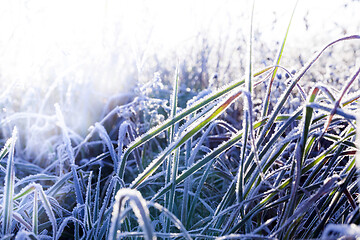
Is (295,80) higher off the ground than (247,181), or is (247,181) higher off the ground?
(295,80)

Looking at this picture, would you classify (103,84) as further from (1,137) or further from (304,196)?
(304,196)

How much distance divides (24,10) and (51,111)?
0.65m

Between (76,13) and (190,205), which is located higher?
(76,13)

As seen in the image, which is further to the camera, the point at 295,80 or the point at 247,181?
the point at 247,181

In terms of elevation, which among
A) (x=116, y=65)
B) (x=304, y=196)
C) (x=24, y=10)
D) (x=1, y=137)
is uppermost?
(x=24, y=10)

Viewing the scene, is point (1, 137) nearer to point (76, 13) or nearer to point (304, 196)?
point (76, 13)

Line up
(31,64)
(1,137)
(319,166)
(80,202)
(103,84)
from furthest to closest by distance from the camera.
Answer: (103,84), (1,137), (31,64), (80,202), (319,166)

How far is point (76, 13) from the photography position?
8.14 ft

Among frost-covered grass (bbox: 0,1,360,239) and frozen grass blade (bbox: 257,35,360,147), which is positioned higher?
frozen grass blade (bbox: 257,35,360,147)

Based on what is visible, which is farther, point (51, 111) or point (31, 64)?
point (51, 111)

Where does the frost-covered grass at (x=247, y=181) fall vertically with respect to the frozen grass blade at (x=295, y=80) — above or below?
below

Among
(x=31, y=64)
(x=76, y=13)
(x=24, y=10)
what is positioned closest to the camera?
(x=31, y=64)

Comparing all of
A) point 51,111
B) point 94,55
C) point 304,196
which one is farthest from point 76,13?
point 304,196

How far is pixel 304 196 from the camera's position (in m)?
1.01
